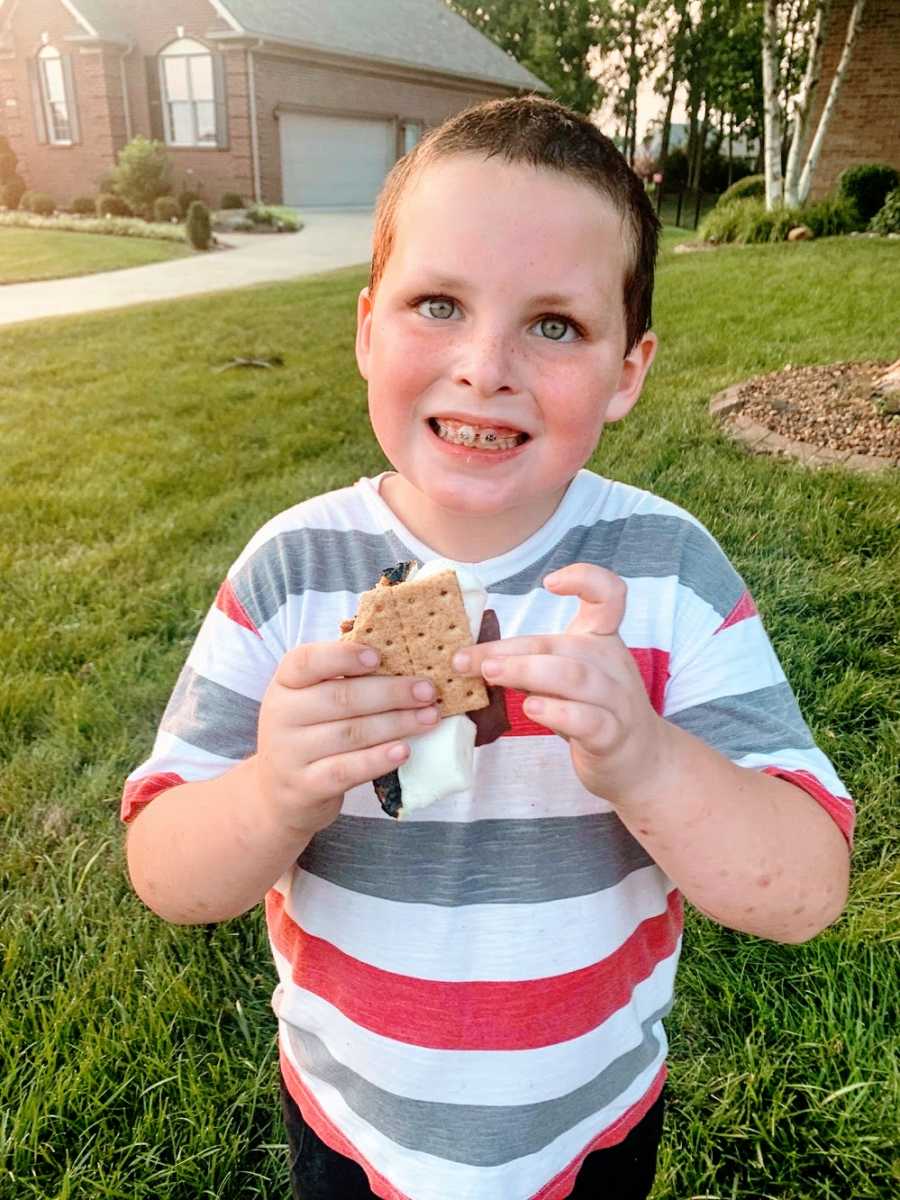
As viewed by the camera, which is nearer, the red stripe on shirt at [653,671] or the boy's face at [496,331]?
the boy's face at [496,331]

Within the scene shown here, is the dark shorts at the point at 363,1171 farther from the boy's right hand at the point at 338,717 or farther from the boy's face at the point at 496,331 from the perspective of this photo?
the boy's face at the point at 496,331

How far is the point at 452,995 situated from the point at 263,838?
13.7 inches

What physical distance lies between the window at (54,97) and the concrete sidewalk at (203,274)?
29.0 ft

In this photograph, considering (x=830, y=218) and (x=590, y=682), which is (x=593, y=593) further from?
(x=830, y=218)

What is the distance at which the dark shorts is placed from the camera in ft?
4.34

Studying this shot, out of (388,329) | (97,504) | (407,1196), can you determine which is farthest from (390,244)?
(97,504)

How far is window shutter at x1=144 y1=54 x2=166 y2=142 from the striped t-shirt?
2852cm

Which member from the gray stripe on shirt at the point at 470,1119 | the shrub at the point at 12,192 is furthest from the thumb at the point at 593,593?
the shrub at the point at 12,192

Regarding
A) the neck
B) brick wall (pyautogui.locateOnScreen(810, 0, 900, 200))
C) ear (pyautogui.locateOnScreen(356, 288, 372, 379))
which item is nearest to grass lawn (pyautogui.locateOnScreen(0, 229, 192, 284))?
brick wall (pyautogui.locateOnScreen(810, 0, 900, 200))

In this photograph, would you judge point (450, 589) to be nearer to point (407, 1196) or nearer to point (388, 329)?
point (388, 329)

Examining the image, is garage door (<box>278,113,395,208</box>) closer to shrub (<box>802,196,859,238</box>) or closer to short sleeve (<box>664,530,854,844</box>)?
shrub (<box>802,196,859,238</box>)

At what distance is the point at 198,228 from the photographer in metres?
18.0

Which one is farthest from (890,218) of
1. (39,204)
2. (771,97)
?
(39,204)

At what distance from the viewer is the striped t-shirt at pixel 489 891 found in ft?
3.93
